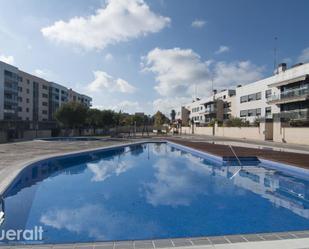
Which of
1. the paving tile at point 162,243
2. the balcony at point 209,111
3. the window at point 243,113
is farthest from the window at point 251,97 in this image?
the paving tile at point 162,243

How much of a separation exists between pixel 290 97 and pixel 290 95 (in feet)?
1.12

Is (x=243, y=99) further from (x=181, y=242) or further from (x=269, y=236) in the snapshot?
(x=181, y=242)

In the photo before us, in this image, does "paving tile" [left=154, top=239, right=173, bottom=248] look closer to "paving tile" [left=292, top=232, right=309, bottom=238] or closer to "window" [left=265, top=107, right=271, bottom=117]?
"paving tile" [left=292, top=232, right=309, bottom=238]

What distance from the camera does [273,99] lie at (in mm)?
40594

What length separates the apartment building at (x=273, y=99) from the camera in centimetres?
3503

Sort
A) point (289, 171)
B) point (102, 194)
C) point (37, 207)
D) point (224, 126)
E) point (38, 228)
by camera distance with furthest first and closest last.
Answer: point (224, 126), point (289, 171), point (102, 194), point (37, 207), point (38, 228)

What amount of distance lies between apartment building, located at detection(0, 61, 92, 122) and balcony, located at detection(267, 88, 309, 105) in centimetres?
4883

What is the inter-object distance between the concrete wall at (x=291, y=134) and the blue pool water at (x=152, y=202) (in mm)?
16113

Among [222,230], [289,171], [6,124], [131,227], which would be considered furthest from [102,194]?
[6,124]

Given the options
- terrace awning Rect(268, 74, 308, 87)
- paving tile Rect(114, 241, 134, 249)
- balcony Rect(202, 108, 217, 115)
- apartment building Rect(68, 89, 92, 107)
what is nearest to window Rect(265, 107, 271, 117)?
terrace awning Rect(268, 74, 308, 87)

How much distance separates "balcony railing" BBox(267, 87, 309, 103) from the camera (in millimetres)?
33625

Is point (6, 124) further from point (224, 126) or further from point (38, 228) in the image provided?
point (38, 228)

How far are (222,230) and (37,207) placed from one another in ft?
18.1

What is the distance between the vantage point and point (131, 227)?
712cm
